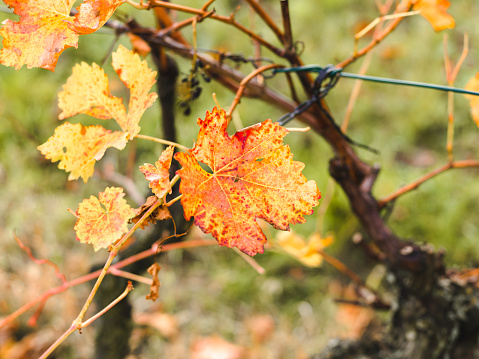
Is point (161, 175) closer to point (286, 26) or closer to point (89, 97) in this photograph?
point (89, 97)

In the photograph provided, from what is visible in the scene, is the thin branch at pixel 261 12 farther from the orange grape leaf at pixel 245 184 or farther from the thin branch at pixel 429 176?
the thin branch at pixel 429 176

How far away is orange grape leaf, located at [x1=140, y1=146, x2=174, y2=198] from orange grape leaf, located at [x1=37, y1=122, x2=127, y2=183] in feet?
0.26

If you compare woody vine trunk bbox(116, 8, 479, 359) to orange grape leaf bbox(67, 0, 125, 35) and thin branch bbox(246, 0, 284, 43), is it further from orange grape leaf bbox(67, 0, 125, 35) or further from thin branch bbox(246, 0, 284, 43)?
orange grape leaf bbox(67, 0, 125, 35)

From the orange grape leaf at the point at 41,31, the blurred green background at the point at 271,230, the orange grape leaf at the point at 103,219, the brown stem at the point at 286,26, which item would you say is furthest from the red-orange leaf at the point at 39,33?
the blurred green background at the point at 271,230

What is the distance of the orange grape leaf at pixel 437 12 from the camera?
0.58 meters

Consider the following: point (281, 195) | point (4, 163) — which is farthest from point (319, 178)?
point (4, 163)

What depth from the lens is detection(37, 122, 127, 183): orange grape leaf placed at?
434mm

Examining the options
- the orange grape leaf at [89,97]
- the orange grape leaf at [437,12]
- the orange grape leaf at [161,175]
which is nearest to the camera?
the orange grape leaf at [161,175]

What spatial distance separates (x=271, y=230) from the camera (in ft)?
6.06

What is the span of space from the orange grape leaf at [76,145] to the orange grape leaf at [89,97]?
0.09 feet

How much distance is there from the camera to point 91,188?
6.81 feet

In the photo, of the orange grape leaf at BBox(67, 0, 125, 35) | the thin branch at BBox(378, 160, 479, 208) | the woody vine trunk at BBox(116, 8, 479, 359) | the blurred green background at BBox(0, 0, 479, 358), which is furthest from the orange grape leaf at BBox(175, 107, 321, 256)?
the blurred green background at BBox(0, 0, 479, 358)

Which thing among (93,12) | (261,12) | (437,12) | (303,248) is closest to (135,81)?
(93,12)

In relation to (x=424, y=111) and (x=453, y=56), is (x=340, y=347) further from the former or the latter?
(x=453, y=56)
